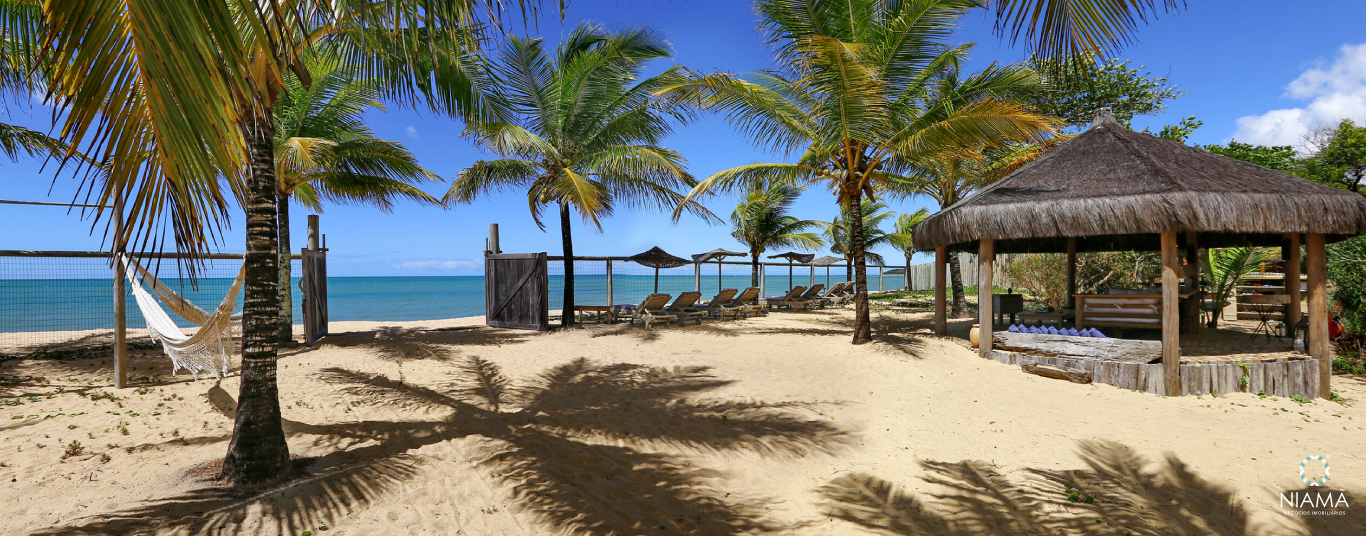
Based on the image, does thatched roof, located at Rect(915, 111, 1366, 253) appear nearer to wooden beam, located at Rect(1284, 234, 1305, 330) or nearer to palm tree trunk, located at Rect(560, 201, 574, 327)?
wooden beam, located at Rect(1284, 234, 1305, 330)

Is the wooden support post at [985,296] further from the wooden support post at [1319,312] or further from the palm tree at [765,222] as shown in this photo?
the palm tree at [765,222]

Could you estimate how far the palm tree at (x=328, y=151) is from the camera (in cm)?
785

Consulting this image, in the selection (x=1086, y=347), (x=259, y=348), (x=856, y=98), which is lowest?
(x=1086, y=347)

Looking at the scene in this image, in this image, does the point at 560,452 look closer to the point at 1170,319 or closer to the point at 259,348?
the point at 259,348

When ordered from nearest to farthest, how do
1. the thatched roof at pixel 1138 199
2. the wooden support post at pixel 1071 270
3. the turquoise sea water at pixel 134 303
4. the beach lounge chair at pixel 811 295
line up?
the thatched roof at pixel 1138 199 < the wooden support post at pixel 1071 270 < the turquoise sea water at pixel 134 303 < the beach lounge chair at pixel 811 295

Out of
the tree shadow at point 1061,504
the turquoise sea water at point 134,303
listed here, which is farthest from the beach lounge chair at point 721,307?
the tree shadow at point 1061,504

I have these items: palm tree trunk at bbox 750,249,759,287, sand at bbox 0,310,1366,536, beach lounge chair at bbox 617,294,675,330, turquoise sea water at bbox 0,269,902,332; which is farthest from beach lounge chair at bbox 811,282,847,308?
sand at bbox 0,310,1366,536

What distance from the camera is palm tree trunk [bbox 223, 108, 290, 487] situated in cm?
331

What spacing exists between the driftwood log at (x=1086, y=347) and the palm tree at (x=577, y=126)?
5.59 m

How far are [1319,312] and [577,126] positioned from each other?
1075cm

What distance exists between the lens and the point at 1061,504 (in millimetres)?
3412

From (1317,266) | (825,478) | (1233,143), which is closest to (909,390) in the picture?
(825,478)

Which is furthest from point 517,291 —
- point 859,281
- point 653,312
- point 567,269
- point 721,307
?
point 859,281

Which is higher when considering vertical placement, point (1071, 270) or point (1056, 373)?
point (1071, 270)
